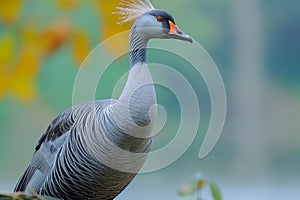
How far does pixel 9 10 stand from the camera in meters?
1.01

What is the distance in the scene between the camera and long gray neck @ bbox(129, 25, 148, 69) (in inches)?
43.8

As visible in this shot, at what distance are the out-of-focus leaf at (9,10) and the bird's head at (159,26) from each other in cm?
20

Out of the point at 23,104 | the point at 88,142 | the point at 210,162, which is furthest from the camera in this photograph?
the point at 210,162

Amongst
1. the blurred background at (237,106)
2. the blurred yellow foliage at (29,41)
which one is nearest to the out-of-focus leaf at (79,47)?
the blurred yellow foliage at (29,41)

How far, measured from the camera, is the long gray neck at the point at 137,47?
1.11m

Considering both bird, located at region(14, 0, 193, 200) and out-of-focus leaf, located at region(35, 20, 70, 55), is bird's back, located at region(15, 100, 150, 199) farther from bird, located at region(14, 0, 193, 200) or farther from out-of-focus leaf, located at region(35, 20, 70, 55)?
out-of-focus leaf, located at region(35, 20, 70, 55)

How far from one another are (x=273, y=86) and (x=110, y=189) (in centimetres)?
77

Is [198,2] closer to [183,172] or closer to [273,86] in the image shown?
[273,86]

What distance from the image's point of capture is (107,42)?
1116 millimetres

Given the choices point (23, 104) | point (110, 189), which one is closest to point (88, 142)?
point (110, 189)

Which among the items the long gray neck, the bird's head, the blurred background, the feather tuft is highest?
the feather tuft

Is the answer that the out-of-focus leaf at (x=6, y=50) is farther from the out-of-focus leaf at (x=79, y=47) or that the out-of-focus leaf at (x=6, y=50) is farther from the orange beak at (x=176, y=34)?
the orange beak at (x=176, y=34)

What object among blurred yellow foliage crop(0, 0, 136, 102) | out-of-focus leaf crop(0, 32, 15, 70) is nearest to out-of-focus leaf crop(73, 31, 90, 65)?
blurred yellow foliage crop(0, 0, 136, 102)

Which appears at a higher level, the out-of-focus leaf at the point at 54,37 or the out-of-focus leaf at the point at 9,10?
the out-of-focus leaf at the point at 9,10
